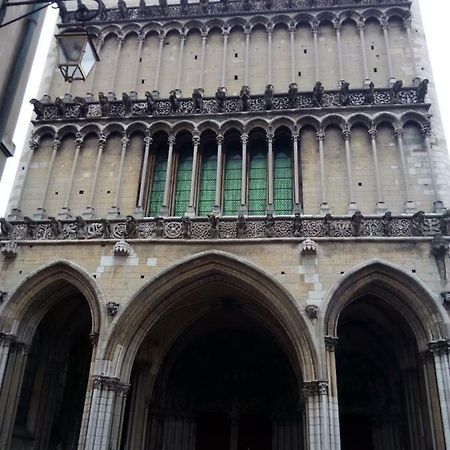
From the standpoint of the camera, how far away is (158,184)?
53.3 feet

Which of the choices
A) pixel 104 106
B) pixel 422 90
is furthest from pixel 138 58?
pixel 422 90

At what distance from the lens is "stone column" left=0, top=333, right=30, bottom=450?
12992 millimetres

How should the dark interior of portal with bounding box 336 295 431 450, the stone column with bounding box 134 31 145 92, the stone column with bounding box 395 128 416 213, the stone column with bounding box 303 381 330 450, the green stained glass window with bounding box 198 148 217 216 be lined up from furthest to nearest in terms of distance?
the stone column with bounding box 134 31 145 92 → the green stained glass window with bounding box 198 148 217 216 → the stone column with bounding box 395 128 416 213 → the dark interior of portal with bounding box 336 295 431 450 → the stone column with bounding box 303 381 330 450

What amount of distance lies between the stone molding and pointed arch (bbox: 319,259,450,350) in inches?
40.1

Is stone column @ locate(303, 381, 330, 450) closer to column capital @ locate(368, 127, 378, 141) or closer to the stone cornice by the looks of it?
column capital @ locate(368, 127, 378, 141)

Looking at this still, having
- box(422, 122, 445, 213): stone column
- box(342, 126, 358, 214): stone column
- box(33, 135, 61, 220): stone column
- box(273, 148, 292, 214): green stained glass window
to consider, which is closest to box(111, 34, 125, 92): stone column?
box(33, 135, 61, 220): stone column

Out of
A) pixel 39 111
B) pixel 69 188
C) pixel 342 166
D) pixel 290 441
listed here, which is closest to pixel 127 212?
pixel 69 188

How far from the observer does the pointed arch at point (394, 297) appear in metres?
12.5

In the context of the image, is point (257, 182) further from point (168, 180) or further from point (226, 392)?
point (226, 392)

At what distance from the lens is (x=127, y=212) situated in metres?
15.3

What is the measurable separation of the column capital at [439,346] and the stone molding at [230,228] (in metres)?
2.78

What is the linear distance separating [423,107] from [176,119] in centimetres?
A: 747

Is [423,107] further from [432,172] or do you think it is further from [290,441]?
[290,441]

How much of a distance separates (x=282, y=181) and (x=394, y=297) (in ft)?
15.7
